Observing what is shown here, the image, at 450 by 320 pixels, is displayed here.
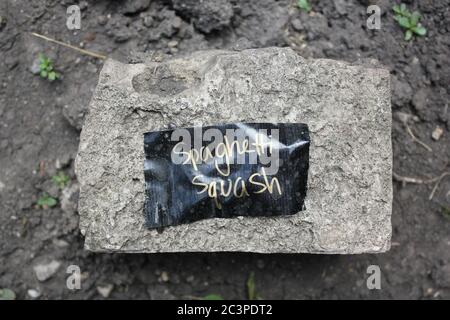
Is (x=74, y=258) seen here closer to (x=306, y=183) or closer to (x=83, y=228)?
(x=83, y=228)

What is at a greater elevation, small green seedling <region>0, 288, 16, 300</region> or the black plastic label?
the black plastic label

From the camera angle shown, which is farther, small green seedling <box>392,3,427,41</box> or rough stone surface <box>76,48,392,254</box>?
small green seedling <box>392,3,427,41</box>

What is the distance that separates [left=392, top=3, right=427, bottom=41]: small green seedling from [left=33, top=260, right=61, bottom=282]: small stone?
179cm

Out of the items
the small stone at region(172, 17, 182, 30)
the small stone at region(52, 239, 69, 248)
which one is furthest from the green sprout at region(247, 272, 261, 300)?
the small stone at region(172, 17, 182, 30)

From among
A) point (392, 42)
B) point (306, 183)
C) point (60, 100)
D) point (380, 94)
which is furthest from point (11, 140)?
point (392, 42)

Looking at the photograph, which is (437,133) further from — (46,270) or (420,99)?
(46,270)

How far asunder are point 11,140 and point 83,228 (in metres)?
0.73

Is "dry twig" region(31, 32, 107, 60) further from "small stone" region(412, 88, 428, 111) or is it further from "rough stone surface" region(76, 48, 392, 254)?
"small stone" region(412, 88, 428, 111)

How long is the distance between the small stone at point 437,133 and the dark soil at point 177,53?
0.01 meters

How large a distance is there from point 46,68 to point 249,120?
1.01m

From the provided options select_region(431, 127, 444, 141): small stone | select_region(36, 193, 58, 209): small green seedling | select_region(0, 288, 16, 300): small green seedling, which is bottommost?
select_region(0, 288, 16, 300): small green seedling

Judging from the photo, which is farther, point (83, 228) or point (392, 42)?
point (392, 42)

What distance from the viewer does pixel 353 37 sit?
2.16 metres

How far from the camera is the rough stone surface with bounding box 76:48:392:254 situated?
165 centimetres
